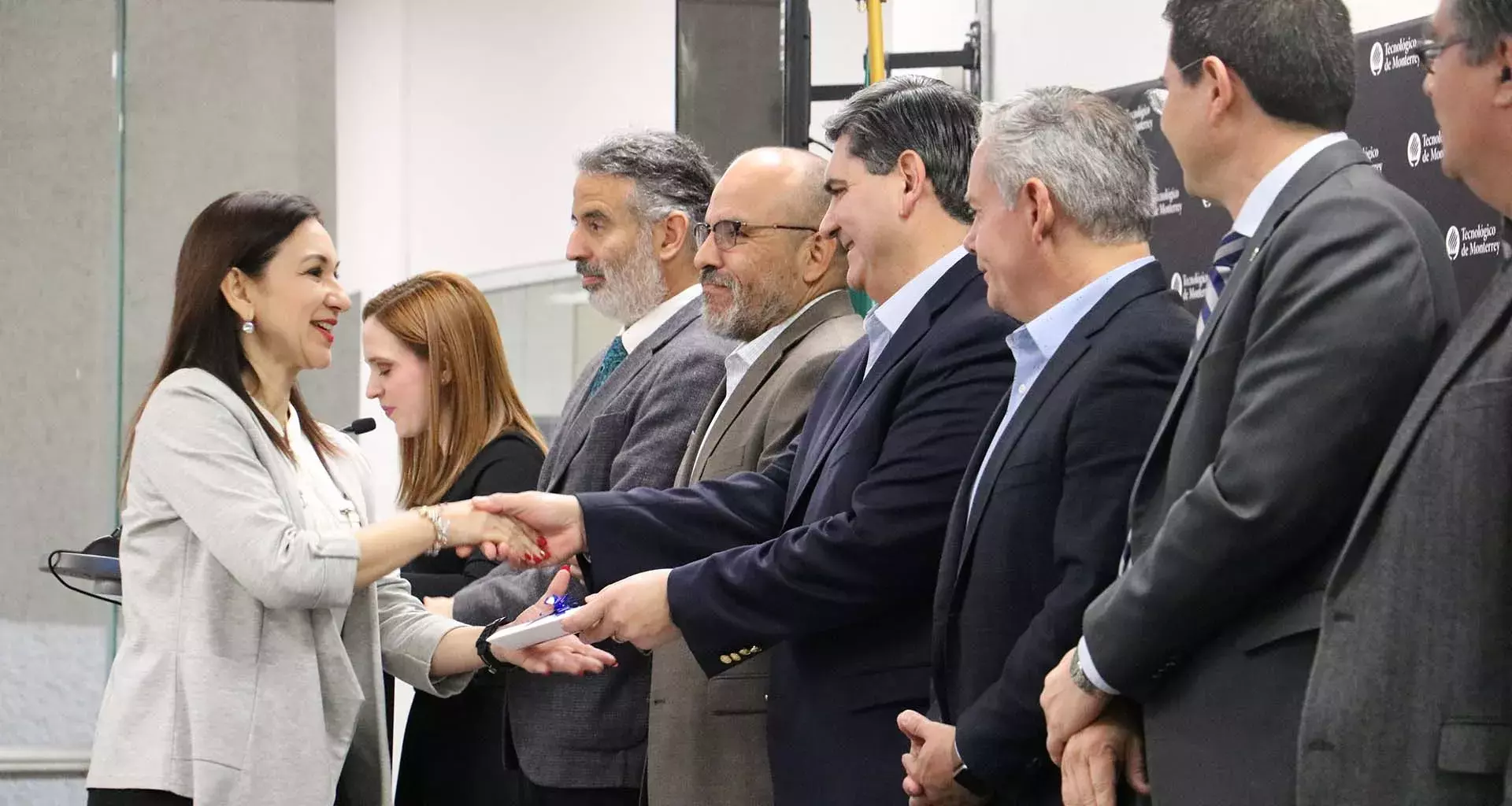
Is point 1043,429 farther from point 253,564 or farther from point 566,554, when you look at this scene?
point 253,564

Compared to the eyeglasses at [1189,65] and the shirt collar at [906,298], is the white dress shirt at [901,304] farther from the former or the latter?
the eyeglasses at [1189,65]

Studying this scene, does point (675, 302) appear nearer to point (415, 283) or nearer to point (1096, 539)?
point (415, 283)

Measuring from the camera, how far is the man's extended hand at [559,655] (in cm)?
275

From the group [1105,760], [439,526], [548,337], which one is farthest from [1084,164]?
[548,337]

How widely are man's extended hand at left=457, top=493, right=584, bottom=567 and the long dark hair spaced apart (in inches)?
15.4

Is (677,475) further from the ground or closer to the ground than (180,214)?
closer to the ground

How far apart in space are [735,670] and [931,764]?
25.3 inches

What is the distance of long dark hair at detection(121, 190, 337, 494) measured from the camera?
2.80 meters

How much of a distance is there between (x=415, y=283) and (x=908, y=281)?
62.5 inches

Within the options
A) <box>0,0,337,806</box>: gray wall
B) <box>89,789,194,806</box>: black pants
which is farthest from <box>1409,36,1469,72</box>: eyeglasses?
<box>0,0,337,806</box>: gray wall

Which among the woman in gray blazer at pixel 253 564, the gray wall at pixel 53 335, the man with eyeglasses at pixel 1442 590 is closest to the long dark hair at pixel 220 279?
the woman in gray blazer at pixel 253 564

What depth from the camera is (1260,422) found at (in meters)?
1.53

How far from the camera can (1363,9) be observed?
300 cm

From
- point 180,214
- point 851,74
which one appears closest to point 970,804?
point 851,74
